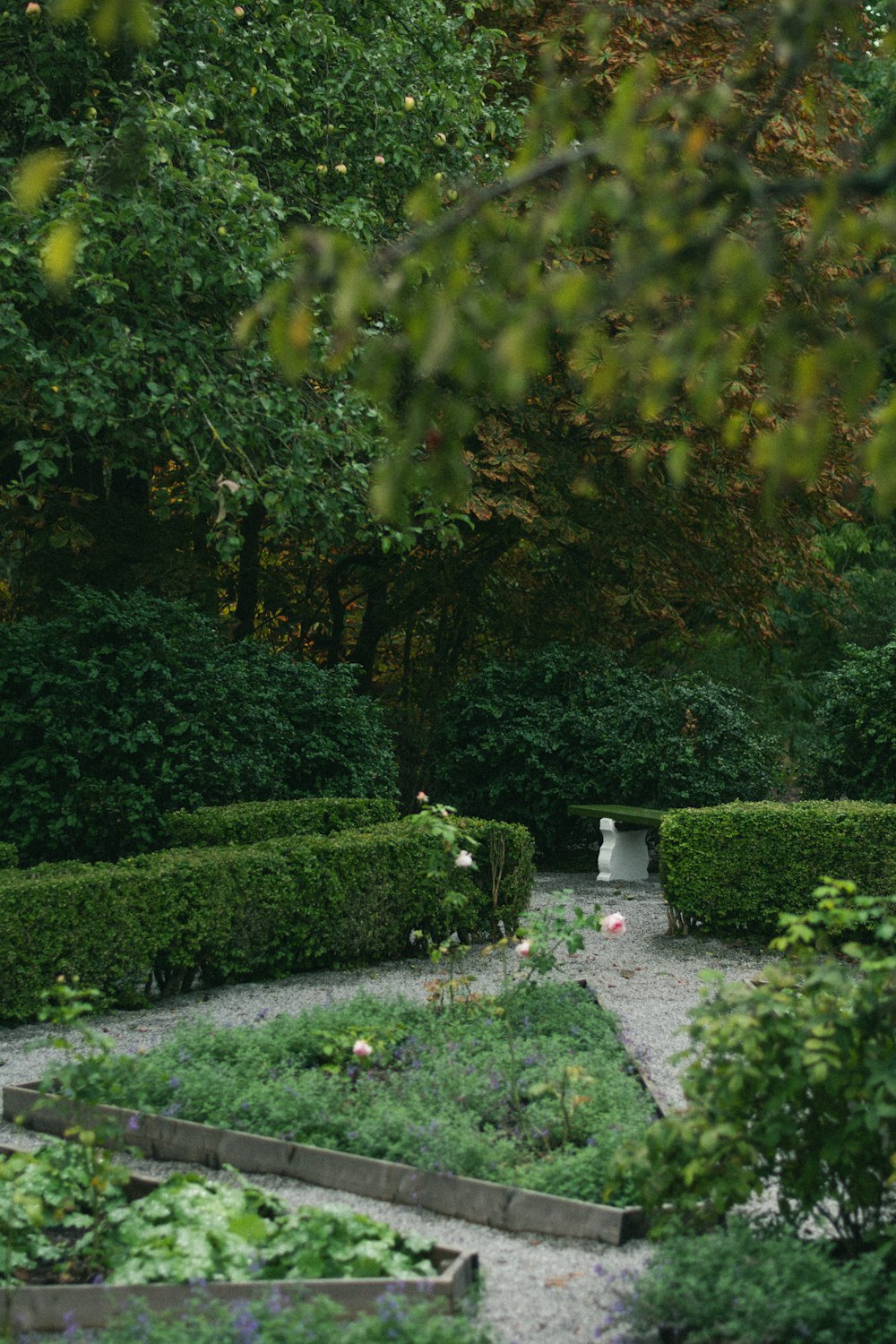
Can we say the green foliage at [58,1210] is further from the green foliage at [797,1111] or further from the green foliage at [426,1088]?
the green foliage at [797,1111]

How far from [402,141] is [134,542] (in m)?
3.95

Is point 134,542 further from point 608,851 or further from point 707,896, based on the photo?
point 707,896

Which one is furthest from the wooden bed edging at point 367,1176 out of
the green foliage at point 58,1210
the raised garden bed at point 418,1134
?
the green foliage at point 58,1210

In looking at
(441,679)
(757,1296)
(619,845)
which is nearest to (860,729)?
(619,845)

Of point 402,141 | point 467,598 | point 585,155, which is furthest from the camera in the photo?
point 467,598

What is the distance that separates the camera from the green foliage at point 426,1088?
4.38 meters

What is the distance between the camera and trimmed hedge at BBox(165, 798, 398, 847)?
29.1 ft

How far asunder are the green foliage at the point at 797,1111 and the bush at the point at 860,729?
7.88 m

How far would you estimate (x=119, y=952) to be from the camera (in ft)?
22.5

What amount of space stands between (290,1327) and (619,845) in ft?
29.6

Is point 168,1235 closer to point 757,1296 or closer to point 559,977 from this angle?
point 757,1296

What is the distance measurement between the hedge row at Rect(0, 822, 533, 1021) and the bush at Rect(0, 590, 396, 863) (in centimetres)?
191

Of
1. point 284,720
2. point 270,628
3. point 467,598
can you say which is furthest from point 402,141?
point 270,628

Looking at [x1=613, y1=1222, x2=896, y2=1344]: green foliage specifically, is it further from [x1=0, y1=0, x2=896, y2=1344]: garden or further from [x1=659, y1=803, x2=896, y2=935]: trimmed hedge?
[x1=659, y1=803, x2=896, y2=935]: trimmed hedge
